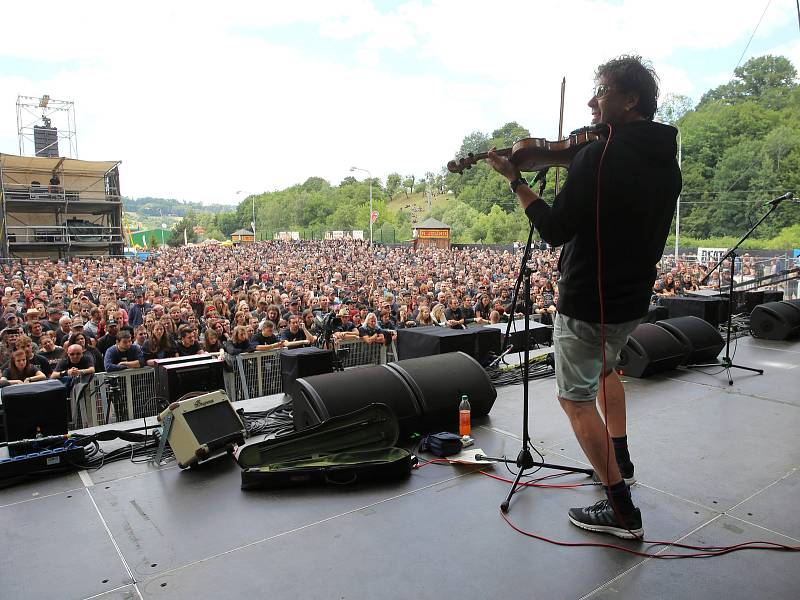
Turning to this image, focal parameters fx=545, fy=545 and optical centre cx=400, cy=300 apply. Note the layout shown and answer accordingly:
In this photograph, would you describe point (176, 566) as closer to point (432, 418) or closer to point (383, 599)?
point (383, 599)

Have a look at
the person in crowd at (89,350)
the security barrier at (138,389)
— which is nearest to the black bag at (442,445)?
the security barrier at (138,389)

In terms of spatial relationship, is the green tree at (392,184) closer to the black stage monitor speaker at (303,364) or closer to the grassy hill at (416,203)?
the grassy hill at (416,203)

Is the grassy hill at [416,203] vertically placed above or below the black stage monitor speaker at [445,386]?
above

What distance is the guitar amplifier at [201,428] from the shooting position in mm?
3154

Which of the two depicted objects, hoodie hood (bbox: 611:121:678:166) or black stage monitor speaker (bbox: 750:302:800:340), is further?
black stage monitor speaker (bbox: 750:302:800:340)

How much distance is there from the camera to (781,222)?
45.8m

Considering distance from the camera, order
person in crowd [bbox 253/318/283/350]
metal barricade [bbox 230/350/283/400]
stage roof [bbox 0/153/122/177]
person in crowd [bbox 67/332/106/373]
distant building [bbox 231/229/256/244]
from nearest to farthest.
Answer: person in crowd [bbox 67/332/106/373], metal barricade [bbox 230/350/283/400], person in crowd [bbox 253/318/283/350], stage roof [bbox 0/153/122/177], distant building [bbox 231/229/256/244]

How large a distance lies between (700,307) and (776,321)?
2.94 ft

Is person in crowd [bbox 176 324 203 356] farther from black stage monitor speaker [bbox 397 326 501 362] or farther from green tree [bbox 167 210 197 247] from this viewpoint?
green tree [bbox 167 210 197 247]

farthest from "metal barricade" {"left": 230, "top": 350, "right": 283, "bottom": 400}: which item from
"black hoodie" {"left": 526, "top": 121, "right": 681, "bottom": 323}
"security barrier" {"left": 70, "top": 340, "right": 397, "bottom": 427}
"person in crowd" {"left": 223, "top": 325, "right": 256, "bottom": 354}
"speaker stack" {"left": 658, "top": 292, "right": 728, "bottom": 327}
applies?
"speaker stack" {"left": 658, "top": 292, "right": 728, "bottom": 327}

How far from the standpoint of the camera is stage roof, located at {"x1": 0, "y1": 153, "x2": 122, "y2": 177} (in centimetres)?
3022

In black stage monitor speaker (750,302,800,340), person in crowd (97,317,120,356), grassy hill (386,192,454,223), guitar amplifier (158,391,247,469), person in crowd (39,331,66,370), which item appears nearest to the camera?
guitar amplifier (158,391,247,469)

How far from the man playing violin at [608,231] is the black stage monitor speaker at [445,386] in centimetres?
143

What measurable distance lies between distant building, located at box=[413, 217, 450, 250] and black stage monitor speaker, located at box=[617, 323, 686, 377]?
34.7 meters
